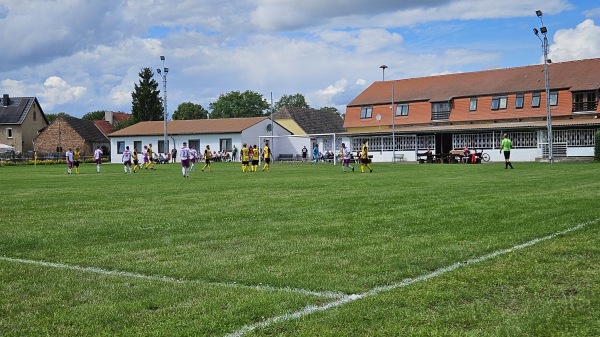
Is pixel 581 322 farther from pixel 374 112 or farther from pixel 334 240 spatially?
pixel 374 112

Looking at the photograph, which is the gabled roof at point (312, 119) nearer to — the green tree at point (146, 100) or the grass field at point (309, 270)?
the green tree at point (146, 100)

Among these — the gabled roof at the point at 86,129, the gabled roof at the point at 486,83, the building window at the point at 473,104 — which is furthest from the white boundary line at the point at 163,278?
the gabled roof at the point at 86,129

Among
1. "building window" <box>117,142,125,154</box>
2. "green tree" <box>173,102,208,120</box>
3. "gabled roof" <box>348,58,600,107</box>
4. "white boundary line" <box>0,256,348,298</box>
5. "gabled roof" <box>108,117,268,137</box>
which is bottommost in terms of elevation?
"white boundary line" <box>0,256,348,298</box>

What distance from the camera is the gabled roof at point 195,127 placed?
241 ft

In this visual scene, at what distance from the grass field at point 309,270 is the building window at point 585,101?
44.2m

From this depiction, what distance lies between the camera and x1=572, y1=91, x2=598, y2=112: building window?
53775 mm

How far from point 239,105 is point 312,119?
151 feet

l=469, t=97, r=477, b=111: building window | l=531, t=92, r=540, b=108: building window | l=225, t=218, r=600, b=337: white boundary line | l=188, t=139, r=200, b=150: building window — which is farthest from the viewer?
l=188, t=139, r=200, b=150: building window

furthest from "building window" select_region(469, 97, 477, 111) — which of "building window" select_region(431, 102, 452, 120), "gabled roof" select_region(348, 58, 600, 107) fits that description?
"building window" select_region(431, 102, 452, 120)

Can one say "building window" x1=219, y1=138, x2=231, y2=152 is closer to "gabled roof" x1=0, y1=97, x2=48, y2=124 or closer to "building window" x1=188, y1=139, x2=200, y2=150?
"building window" x1=188, y1=139, x2=200, y2=150

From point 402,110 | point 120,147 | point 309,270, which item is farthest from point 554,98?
point 309,270

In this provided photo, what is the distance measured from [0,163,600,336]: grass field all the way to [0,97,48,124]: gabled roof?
273ft

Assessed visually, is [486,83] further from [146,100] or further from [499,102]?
[146,100]

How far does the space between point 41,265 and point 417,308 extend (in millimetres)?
4914
